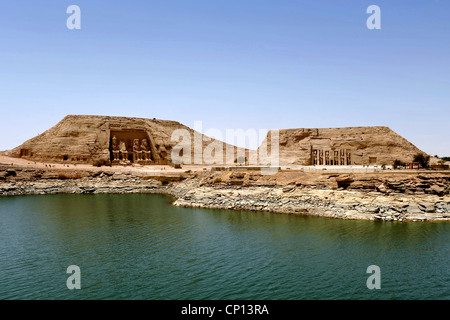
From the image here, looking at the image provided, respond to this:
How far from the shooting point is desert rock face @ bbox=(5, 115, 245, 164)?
8262 centimetres

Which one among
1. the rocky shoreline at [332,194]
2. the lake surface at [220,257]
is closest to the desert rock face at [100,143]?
the rocky shoreline at [332,194]

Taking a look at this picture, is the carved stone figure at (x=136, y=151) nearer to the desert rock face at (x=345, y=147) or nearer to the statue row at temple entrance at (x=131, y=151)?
the statue row at temple entrance at (x=131, y=151)

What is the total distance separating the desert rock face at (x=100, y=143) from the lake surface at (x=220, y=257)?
154 ft

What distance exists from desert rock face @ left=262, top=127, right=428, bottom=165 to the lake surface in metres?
39.5

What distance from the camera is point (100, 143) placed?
8912cm

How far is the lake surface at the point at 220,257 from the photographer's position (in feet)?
59.7

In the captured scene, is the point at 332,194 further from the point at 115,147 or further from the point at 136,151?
the point at 115,147

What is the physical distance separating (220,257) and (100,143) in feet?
240

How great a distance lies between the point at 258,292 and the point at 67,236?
1887cm

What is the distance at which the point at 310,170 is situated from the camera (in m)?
45.8

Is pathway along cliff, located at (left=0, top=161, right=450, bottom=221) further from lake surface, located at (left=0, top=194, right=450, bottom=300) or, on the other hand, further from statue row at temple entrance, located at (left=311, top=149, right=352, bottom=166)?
statue row at temple entrance, located at (left=311, top=149, right=352, bottom=166)

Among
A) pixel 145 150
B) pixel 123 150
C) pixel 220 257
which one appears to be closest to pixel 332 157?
pixel 145 150
